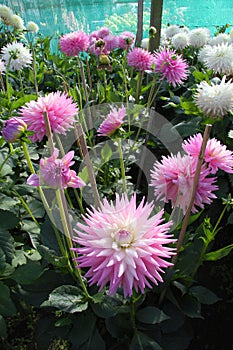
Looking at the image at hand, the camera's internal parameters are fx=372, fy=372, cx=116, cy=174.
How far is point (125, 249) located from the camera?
653mm

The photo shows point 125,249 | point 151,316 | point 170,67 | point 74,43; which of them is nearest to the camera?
point 125,249

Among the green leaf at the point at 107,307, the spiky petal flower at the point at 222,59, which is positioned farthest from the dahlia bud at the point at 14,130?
the spiky petal flower at the point at 222,59

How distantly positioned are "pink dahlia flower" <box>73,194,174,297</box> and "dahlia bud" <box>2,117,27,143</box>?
22 cm

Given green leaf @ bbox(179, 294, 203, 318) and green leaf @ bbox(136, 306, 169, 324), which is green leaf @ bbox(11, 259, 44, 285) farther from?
green leaf @ bbox(179, 294, 203, 318)

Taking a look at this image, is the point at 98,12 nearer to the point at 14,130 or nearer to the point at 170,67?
the point at 170,67

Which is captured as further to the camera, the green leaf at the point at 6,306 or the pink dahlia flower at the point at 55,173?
the green leaf at the point at 6,306

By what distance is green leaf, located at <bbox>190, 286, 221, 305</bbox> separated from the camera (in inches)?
38.0

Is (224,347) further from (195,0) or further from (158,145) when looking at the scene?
(195,0)

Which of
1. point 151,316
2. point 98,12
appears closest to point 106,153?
point 151,316

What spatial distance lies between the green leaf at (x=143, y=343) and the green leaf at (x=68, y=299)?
149 millimetres

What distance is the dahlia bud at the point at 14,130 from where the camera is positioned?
0.72m

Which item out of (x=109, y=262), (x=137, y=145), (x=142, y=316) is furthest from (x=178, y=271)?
(x=137, y=145)

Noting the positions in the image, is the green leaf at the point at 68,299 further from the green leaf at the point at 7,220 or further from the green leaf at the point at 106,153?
the green leaf at the point at 106,153

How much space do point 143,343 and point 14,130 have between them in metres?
0.57
